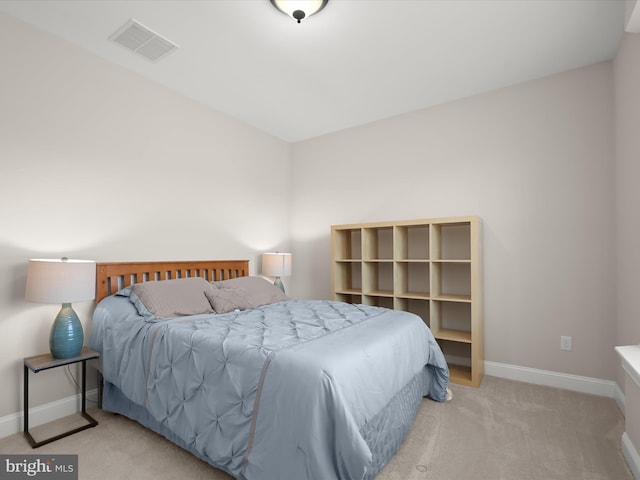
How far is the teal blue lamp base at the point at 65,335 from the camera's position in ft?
7.08

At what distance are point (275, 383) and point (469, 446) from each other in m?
1.30

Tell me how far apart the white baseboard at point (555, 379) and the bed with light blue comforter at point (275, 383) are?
2.91 ft

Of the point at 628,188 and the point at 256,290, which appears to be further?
the point at 256,290

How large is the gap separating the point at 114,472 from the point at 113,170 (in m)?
2.11

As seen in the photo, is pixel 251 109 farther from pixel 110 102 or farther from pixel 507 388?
pixel 507 388

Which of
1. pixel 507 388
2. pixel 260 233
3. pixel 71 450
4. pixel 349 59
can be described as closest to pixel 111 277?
pixel 71 450

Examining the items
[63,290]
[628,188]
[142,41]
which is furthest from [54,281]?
[628,188]

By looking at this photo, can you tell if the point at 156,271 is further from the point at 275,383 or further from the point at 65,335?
the point at 275,383

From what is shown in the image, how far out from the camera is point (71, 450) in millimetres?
1973

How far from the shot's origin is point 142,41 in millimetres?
2465

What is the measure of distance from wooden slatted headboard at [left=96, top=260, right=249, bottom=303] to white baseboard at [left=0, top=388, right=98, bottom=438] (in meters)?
0.71

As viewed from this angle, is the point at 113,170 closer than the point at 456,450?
No

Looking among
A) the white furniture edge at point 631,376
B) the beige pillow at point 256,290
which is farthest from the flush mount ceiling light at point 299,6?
the white furniture edge at point 631,376

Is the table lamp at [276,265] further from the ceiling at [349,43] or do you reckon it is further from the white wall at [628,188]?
the white wall at [628,188]
